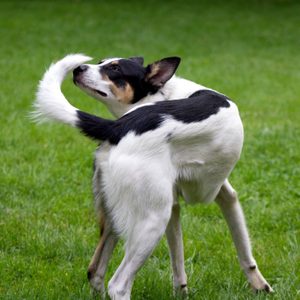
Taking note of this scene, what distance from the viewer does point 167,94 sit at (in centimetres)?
439

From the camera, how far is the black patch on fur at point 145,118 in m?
3.76

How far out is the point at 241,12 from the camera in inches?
846

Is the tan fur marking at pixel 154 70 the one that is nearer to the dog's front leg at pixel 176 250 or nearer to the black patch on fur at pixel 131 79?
the black patch on fur at pixel 131 79

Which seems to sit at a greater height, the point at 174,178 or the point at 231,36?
the point at 174,178

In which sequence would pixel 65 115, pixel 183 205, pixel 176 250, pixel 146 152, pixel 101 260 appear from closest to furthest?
pixel 146 152 → pixel 65 115 → pixel 101 260 → pixel 176 250 → pixel 183 205

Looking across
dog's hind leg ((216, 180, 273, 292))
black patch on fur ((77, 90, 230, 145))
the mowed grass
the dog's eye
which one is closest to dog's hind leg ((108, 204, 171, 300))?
black patch on fur ((77, 90, 230, 145))

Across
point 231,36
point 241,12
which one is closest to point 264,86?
point 231,36

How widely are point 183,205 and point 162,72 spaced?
1.88 m

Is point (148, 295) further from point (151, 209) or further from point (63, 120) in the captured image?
point (63, 120)

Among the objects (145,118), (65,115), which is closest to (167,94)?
(145,118)

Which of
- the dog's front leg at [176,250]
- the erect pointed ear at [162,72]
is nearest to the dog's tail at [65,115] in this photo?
the erect pointed ear at [162,72]

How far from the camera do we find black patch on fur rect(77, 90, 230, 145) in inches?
148

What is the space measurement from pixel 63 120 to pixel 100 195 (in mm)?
480

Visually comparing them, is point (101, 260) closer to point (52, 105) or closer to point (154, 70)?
point (52, 105)
